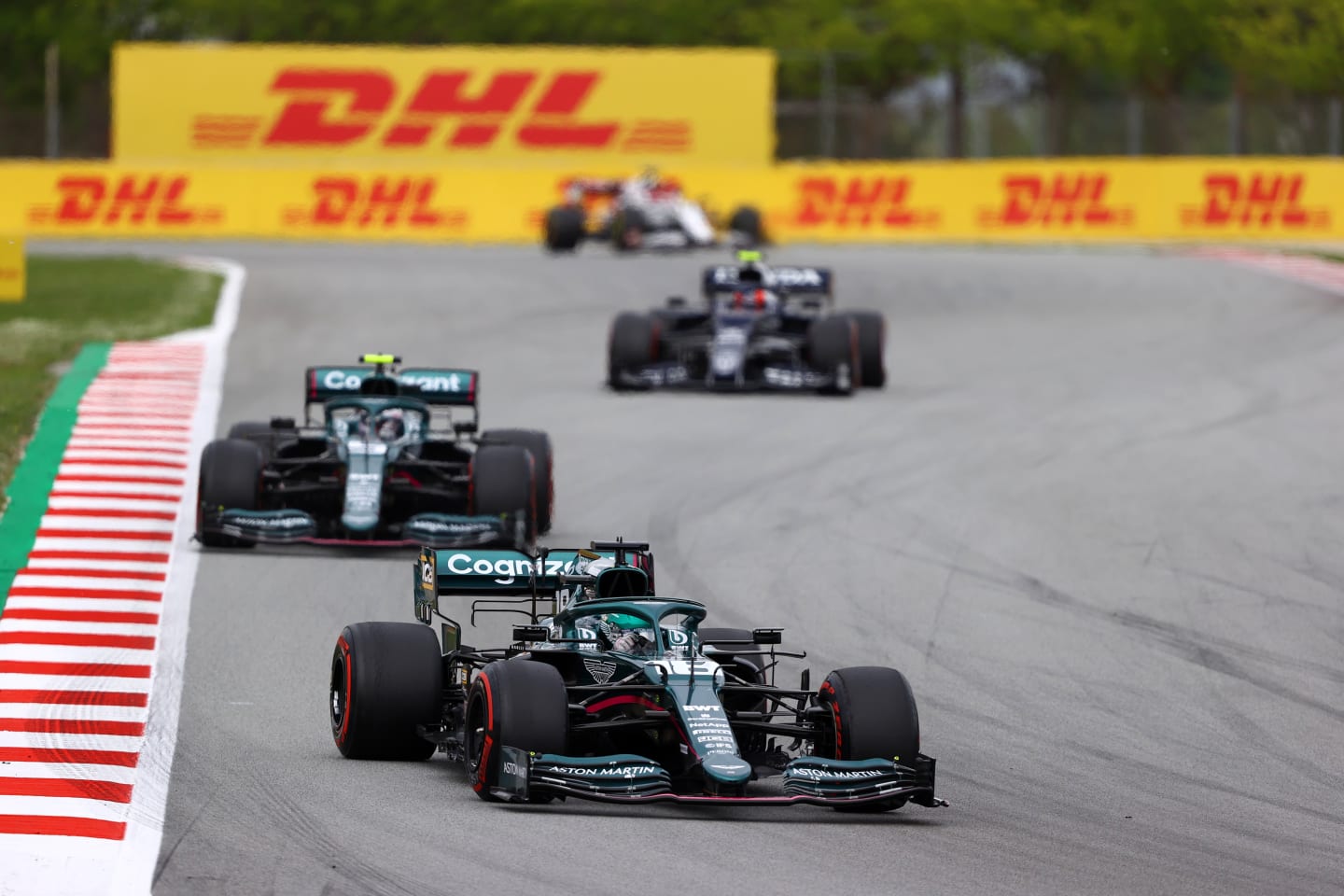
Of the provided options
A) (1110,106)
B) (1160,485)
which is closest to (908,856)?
(1160,485)

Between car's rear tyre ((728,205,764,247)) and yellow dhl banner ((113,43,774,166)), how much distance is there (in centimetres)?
720

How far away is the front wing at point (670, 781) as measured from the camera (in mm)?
10047

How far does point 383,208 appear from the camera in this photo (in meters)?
44.0

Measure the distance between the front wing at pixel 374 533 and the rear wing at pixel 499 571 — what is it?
4.74 meters

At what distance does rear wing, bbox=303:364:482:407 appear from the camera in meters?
18.3

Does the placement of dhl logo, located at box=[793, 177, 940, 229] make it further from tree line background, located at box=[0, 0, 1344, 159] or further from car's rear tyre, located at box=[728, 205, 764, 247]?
tree line background, located at box=[0, 0, 1344, 159]

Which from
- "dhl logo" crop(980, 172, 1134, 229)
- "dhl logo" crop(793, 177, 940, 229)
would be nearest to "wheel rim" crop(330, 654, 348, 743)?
"dhl logo" crop(793, 177, 940, 229)

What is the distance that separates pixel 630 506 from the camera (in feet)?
62.7

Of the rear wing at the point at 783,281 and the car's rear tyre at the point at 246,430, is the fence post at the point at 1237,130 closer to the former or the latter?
the rear wing at the point at 783,281

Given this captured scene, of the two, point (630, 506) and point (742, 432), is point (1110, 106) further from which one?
point (630, 506)

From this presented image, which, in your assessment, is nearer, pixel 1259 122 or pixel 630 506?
pixel 630 506

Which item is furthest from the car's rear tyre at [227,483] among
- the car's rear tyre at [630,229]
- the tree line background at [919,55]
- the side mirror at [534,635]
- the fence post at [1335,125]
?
the fence post at [1335,125]

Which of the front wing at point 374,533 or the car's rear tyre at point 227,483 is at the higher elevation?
the car's rear tyre at point 227,483

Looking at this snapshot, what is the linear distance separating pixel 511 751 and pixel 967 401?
1589 cm
